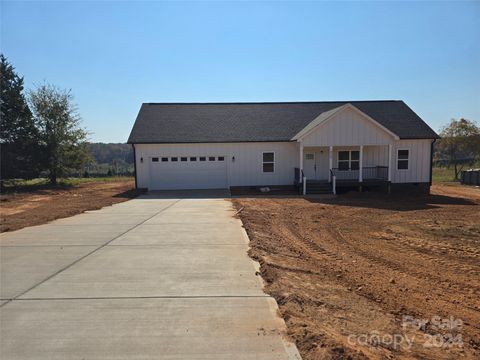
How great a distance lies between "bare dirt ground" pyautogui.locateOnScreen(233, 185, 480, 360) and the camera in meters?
3.52

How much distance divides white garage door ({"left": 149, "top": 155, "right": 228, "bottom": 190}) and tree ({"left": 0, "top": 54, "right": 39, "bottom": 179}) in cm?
1211

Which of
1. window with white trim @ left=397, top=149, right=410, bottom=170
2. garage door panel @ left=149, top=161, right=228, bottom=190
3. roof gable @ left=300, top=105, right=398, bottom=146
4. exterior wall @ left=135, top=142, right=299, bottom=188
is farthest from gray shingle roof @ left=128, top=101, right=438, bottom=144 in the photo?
roof gable @ left=300, top=105, right=398, bottom=146

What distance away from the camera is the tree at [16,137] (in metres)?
25.9

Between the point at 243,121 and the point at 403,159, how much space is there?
34.3ft

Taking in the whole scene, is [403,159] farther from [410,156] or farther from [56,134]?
[56,134]

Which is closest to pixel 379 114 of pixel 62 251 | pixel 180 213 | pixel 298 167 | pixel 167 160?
pixel 298 167

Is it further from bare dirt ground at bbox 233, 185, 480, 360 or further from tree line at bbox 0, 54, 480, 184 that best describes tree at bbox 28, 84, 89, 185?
bare dirt ground at bbox 233, 185, 480, 360

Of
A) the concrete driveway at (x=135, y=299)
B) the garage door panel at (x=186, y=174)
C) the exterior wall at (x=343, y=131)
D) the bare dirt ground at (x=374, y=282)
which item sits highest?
the exterior wall at (x=343, y=131)

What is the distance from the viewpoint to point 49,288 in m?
4.94

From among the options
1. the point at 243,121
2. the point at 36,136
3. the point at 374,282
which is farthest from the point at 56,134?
the point at 374,282

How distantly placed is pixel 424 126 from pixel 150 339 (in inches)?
899

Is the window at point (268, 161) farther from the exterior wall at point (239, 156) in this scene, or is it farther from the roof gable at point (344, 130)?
the roof gable at point (344, 130)

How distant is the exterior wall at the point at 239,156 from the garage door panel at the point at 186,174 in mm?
406

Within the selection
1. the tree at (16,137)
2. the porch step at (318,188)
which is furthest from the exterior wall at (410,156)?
the tree at (16,137)
